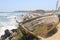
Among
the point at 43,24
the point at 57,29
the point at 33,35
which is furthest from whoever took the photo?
the point at 57,29

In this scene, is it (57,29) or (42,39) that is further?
(57,29)

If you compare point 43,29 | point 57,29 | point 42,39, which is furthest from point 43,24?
point 57,29

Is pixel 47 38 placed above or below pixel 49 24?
below

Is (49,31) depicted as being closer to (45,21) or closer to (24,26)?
(45,21)

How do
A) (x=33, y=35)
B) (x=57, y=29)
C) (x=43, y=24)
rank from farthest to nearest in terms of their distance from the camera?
(x=57, y=29) → (x=43, y=24) → (x=33, y=35)

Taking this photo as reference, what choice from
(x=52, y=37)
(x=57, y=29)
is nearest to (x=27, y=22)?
(x=52, y=37)

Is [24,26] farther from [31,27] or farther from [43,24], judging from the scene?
[43,24]
